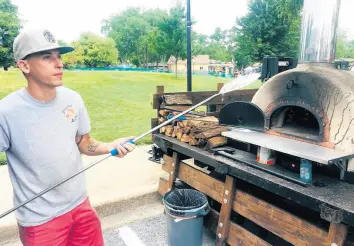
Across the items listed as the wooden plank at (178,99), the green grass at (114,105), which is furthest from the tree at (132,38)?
the wooden plank at (178,99)

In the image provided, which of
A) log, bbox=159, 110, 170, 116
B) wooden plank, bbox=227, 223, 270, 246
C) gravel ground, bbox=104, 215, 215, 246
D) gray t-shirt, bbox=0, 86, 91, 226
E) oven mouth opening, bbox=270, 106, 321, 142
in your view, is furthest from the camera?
log, bbox=159, 110, 170, 116

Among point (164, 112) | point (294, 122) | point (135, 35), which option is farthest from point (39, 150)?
point (135, 35)

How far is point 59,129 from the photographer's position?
193 centimetres

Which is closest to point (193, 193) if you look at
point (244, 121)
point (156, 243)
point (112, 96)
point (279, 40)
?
point (156, 243)

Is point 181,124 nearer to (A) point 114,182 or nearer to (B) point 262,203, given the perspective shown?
(B) point 262,203

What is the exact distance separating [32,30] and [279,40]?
93.0ft

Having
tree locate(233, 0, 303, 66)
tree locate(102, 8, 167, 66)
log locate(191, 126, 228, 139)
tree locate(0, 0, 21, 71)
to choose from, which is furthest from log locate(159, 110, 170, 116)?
tree locate(102, 8, 167, 66)

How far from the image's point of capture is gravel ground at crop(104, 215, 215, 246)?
3.14m

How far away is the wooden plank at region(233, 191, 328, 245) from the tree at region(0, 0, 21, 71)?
2127 cm

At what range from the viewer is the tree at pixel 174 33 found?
19000 millimetres

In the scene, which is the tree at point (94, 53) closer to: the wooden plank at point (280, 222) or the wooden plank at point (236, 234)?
the wooden plank at point (236, 234)

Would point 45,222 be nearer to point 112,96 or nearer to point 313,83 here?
point 313,83

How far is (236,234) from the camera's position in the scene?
283 centimetres

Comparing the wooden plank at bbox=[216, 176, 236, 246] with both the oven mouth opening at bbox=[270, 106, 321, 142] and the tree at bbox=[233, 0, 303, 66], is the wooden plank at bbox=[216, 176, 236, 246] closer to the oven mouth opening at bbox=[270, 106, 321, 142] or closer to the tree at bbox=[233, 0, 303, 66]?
the oven mouth opening at bbox=[270, 106, 321, 142]
